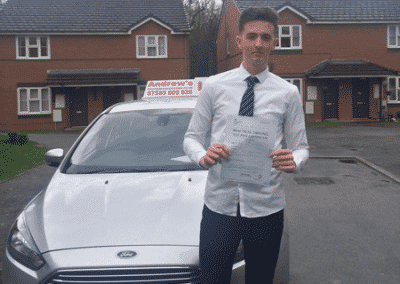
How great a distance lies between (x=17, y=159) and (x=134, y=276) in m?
10.6

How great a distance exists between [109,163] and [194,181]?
90cm

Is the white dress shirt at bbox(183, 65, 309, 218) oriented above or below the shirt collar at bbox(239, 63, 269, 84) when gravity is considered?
below

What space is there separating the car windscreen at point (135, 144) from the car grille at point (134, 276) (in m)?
1.36

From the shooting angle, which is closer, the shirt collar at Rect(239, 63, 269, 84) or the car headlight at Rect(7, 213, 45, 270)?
the shirt collar at Rect(239, 63, 269, 84)

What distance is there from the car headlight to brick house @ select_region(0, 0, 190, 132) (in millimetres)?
23497

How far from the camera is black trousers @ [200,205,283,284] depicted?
2.20m

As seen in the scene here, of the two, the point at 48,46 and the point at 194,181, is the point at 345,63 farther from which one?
the point at 194,181

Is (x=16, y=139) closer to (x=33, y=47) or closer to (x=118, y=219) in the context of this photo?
(x=33, y=47)

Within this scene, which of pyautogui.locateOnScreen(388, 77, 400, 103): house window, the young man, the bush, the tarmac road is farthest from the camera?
pyautogui.locateOnScreen(388, 77, 400, 103): house window

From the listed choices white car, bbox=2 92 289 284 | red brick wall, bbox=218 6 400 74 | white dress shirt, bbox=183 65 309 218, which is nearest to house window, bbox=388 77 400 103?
red brick wall, bbox=218 6 400 74

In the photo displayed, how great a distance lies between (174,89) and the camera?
19.5ft

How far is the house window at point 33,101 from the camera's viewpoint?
88.2 feet

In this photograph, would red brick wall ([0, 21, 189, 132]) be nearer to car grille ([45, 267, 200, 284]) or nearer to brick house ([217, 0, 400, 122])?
brick house ([217, 0, 400, 122])

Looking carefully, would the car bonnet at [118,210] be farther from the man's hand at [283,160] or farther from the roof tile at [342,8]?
the roof tile at [342,8]
